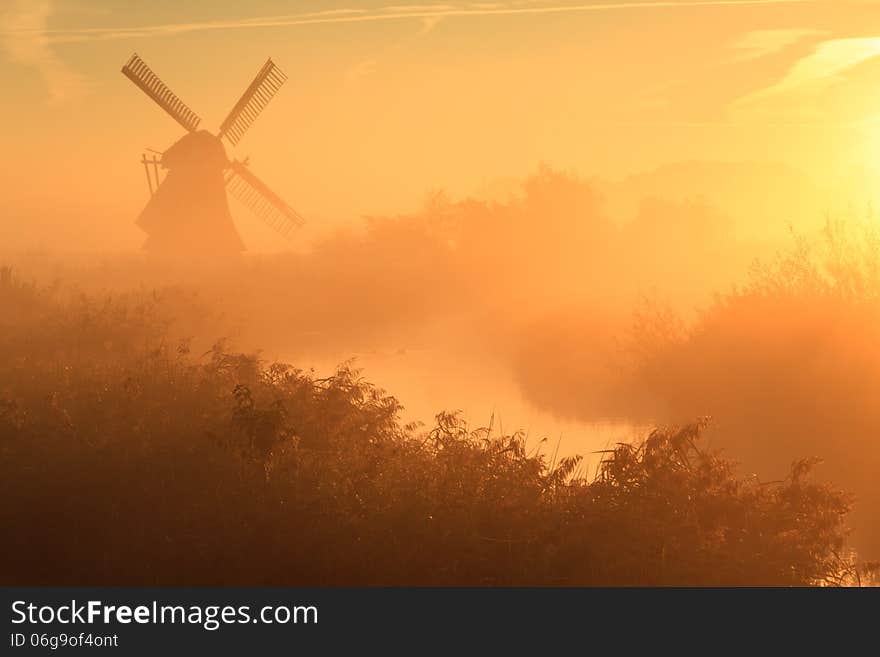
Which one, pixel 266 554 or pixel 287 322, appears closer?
pixel 266 554

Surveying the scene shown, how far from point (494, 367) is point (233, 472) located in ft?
61.5

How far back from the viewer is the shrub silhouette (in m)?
11.0

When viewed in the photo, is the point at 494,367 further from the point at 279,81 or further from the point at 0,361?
the point at 279,81

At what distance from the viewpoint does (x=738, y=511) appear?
12023mm

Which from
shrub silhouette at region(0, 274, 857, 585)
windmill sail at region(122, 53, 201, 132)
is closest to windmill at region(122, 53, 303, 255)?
windmill sail at region(122, 53, 201, 132)

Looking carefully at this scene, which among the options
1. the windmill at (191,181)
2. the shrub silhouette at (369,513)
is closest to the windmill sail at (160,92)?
the windmill at (191,181)

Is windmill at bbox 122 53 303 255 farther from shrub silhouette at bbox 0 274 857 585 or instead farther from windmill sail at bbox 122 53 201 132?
shrub silhouette at bbox 0 274 857 585

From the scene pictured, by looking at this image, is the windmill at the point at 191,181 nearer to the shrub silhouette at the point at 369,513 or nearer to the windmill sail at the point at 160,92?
the windmill sail at the point at 160,92

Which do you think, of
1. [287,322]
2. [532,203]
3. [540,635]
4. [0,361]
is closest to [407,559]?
[540,635]

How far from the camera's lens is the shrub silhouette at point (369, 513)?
11023mm

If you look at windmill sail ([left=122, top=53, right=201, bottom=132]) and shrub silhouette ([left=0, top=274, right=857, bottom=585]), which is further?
windmill sail ([left=122, top=53, right=201, bottom=132])

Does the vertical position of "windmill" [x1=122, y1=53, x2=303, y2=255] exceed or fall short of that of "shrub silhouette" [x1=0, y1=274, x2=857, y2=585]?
it exceeds it

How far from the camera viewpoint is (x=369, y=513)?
11.6 m

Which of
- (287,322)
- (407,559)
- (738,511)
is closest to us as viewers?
(407,559)
